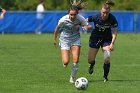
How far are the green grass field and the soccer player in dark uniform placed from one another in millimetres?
665

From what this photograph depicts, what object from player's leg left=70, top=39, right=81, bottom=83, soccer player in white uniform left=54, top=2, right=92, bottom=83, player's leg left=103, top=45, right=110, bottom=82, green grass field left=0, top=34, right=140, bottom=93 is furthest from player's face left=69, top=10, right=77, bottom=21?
green grass field left=0, top=34, right=140, bottom=93

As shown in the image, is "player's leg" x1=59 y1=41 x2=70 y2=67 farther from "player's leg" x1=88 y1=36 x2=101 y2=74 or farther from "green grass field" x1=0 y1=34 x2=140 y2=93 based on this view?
"player's leg" x1=88 y1=36 x2=101 y2=74

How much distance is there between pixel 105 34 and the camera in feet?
51.2

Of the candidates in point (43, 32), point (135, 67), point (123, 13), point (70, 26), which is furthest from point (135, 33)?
point (70, 26)

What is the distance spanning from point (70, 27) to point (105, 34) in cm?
113

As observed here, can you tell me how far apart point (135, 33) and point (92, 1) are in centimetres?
1420

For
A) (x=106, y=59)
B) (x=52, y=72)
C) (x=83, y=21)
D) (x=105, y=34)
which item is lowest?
(x=52, y=72)

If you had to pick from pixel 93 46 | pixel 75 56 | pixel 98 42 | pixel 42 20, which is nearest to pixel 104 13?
pixel 98 42

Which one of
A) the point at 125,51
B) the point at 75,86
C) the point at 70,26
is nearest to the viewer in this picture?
the point at 75,86

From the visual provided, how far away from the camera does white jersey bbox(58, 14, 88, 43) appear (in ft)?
49.1

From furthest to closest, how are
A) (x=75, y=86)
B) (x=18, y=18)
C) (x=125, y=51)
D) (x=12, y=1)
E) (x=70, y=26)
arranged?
(x=12, y=1) < (x=18, y=18) < (x=125, y=51) < (x=70, y=26) < (x=75, y=86)

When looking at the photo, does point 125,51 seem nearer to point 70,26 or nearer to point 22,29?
point 70,26

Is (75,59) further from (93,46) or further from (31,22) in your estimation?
(31,22)

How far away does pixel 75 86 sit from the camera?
45.2 ft
